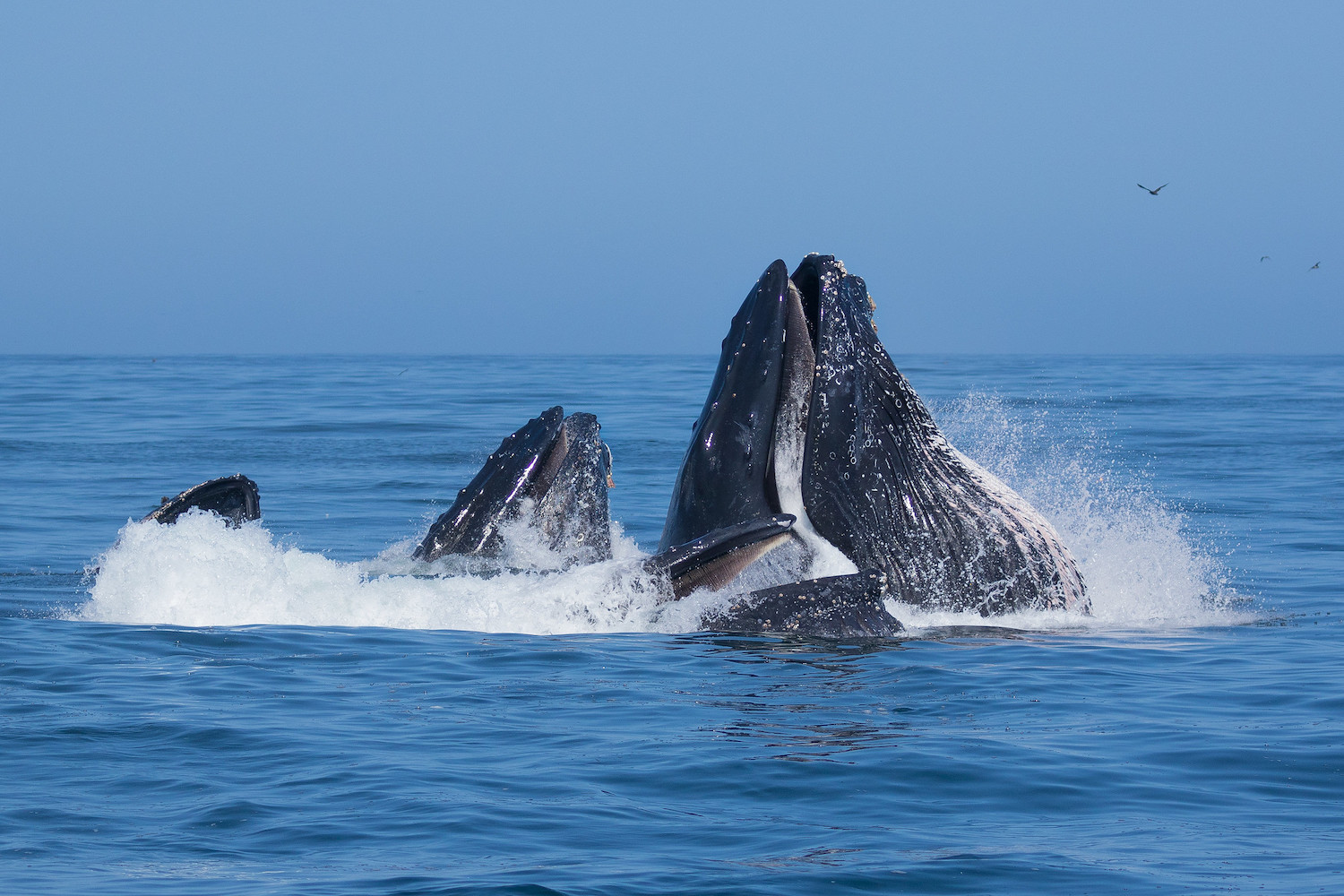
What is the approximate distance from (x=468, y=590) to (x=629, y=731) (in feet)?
11.2

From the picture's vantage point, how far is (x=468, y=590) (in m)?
10.4

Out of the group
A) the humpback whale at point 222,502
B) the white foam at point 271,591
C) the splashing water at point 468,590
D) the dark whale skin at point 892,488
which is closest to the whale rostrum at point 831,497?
the dark whale skin at point 892,488

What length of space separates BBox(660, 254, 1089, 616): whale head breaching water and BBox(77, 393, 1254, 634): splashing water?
15.5 inches

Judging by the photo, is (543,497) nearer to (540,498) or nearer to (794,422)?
(540,498)

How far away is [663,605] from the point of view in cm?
918

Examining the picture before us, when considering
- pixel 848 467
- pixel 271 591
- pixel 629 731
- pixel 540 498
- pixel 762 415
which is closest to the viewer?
pixel 629 731

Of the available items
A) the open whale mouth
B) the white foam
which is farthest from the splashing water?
the open whale mouth

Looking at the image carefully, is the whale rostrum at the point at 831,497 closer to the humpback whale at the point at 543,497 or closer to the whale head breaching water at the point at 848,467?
the whale head breaching water at the point at 848,467

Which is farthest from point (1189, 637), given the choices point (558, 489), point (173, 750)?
point (173, 750)

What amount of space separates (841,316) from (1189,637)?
3448 mm

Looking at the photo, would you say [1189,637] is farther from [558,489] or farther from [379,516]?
[379,516]

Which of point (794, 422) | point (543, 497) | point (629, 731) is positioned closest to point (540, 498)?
point (543, 497)

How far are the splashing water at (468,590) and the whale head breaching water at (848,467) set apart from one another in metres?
0.39

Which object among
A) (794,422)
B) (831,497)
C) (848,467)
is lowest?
(831,497)
